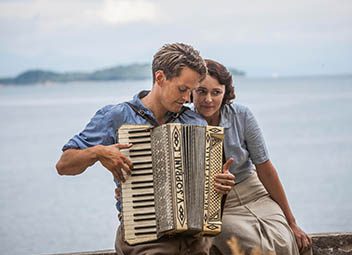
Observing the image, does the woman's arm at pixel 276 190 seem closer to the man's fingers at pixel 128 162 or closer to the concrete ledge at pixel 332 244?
the concrete ledge at pixel 332 244

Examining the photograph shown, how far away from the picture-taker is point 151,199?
17.6 feet

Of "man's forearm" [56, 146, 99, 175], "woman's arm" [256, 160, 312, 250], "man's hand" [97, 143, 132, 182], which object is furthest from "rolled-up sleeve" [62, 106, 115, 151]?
"woman's arm" [256, 160, 312, 250]

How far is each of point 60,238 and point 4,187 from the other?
4.84 m

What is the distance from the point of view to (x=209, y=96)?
19.5ft

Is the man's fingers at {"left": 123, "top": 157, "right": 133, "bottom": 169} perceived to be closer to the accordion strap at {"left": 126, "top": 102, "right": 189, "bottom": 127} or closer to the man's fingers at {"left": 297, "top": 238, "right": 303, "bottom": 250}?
the accordion strap at {"left": 126, "top": 102, "right": 189, "bottom": 127}

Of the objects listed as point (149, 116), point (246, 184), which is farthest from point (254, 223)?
point (149, 116)

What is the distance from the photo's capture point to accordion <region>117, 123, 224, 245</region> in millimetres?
5332

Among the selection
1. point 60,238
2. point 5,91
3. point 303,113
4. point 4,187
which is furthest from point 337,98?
point 60,238

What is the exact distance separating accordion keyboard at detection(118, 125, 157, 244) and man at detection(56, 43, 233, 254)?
80 mm

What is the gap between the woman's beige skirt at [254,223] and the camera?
19.6ft

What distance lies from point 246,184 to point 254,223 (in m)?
0.24

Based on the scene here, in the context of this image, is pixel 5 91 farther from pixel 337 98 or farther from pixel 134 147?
pixel 134 147

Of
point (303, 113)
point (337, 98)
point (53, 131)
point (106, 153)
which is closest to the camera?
point (106, 153)

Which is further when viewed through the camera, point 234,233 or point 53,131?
point 53,131
